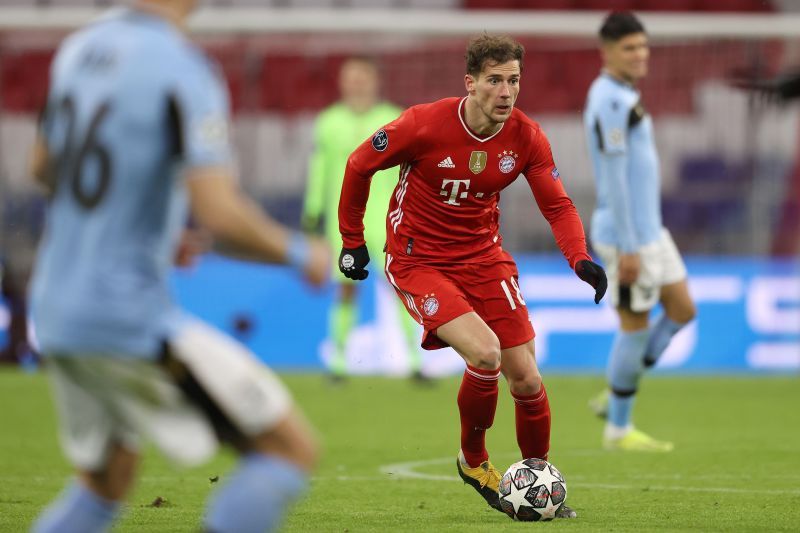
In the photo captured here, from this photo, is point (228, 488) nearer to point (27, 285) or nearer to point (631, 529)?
point (631, 529)

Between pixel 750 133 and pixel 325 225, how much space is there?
180 inches

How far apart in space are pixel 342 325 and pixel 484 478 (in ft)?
22.3

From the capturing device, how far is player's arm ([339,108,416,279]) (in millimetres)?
6406

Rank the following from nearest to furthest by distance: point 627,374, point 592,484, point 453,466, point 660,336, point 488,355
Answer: point 488,355 → point 592,484 → point 453,466 → point 627,374 → point 660,336

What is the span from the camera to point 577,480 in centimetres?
740

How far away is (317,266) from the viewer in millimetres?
3529

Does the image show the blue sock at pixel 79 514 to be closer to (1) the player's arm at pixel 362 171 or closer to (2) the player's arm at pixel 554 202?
(1) the player's arm at pixel 362 171

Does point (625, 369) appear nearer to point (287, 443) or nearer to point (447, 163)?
point (447, 163)

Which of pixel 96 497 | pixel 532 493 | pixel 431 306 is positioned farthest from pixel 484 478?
pixel 96 497

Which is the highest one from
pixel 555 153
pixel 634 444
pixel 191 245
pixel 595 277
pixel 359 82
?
pixel 191 245

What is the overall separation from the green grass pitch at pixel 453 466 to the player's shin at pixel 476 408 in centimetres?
26

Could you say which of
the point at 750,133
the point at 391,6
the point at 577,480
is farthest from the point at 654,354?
the point at 391,6

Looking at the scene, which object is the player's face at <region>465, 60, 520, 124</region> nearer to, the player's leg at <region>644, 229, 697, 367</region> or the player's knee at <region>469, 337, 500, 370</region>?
the player's knee at <region>469, 337, 500, 370</region>

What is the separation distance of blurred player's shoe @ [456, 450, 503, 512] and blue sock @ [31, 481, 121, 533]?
2639mm
